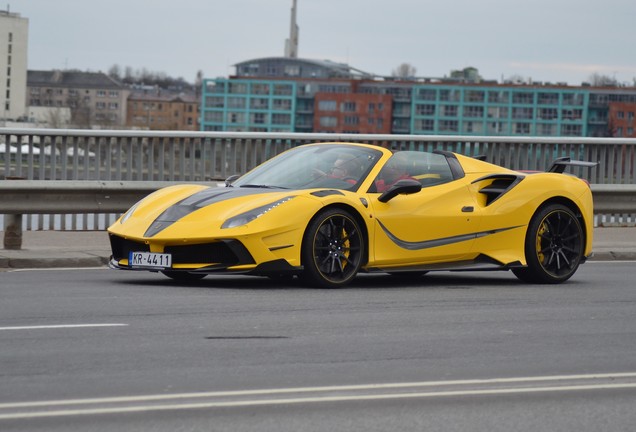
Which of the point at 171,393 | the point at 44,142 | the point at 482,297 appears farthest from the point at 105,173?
the point at 171,393

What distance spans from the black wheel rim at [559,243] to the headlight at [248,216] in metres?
2.89

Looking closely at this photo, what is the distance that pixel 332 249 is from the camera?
35.6ft

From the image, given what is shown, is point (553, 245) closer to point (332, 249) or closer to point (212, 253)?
point (332, 249)

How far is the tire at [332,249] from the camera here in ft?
35.0

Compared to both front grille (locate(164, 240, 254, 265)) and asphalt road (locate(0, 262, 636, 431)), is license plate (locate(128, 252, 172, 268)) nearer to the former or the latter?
front grille (locate(164, 240, 254, 265))

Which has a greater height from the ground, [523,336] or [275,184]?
[275,184]

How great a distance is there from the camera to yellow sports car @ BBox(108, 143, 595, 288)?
10.5 meters

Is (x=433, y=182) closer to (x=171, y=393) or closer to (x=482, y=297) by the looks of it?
(x=482, y=297)

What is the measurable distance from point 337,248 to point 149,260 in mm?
1535

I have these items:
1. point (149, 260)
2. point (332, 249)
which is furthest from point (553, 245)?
point (149, 260)

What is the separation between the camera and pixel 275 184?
452 inches

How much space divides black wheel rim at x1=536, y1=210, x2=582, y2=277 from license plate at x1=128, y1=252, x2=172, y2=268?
3621mm

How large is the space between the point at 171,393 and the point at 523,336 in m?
3.09

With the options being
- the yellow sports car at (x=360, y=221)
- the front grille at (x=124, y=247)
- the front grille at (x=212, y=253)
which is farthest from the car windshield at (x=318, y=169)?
the front grille at (x=124, y=247)
